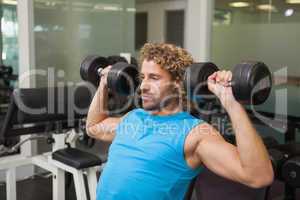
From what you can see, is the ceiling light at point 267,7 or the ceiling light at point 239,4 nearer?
the ceiling light at point 267,7

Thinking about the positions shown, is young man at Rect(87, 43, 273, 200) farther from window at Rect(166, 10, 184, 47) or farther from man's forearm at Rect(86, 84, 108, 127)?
window at Rect(166, 10, 184, 47)

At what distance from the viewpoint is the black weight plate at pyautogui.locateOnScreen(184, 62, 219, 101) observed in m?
1.21

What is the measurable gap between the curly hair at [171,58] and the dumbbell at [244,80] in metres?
0.06

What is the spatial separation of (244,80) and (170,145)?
1.06 ft

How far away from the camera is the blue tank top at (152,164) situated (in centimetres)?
120

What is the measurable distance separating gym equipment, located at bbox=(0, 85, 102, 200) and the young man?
87cm

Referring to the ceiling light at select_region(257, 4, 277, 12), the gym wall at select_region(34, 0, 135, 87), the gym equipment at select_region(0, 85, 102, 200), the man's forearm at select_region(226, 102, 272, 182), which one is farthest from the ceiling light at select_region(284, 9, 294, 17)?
the man's forearm at select_region(226, 102, 272, 182)

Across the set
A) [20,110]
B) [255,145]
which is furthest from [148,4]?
[255,145]

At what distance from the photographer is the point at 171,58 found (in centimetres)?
130

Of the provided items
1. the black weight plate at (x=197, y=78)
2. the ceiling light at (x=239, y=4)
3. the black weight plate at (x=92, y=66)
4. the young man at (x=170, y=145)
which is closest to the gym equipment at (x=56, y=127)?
the black weight plate at (x=92, y=66)

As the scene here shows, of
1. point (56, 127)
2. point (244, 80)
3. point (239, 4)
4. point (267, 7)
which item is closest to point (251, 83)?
point (244, 80)

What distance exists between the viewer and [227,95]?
108 centimetres

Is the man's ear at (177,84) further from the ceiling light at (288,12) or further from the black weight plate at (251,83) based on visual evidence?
the ceiling light at (288,12)

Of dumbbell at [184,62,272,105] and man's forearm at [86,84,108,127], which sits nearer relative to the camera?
dumbbell at [184,62,272,105]
